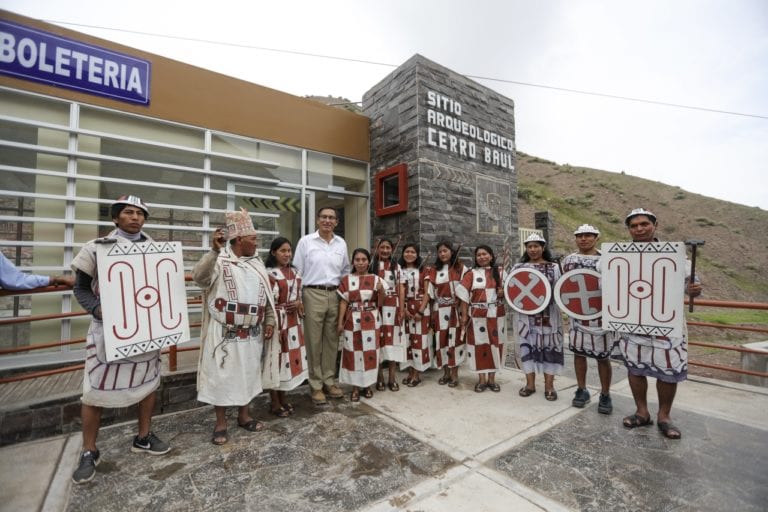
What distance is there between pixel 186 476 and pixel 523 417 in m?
2.52

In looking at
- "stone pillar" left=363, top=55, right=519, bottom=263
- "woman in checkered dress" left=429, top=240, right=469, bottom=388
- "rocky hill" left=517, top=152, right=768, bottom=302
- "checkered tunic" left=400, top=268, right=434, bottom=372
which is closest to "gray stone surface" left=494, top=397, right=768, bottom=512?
"woman in checkered dress" left=429, top=240, right=469, bottom=388

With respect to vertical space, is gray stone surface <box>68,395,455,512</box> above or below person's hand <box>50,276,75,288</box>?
below

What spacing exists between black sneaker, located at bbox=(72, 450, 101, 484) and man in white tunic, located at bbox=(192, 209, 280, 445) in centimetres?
64

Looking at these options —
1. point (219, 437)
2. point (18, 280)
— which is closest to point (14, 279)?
point (18, 280)

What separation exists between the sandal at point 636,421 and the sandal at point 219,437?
10.0ft

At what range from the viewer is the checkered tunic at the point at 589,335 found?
2.96 m

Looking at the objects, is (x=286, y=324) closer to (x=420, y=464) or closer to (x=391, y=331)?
(x=391, y=331)

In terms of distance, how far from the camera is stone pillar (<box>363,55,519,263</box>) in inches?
194

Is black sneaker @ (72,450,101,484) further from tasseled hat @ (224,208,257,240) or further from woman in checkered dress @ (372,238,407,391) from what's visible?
woman in checkered dress @ (372,238,407,391)

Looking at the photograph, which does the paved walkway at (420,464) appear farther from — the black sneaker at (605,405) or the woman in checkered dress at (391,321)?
the woman in checkered dress at (391,321)

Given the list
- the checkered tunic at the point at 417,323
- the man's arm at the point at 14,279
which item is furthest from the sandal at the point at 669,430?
the man's arm at the point at 14,279

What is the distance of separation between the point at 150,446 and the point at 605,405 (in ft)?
11.8

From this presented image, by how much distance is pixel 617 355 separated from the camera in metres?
3.03

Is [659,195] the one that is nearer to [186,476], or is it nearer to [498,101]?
[498,101]
